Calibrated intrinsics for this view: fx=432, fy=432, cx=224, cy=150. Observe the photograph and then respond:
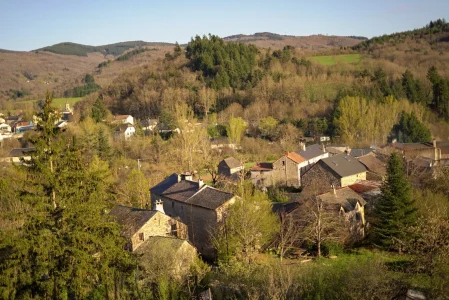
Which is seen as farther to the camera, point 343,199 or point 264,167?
point 264,167

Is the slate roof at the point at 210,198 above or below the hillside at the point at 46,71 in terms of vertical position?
below

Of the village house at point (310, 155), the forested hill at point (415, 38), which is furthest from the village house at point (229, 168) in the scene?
the forested hill at point (415, 38)

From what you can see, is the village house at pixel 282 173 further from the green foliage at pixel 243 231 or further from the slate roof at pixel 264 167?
the green foliage at pixel 243 231

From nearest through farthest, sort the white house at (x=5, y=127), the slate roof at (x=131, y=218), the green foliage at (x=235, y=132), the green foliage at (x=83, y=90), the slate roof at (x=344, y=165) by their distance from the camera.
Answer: the slate roof at (x=131, y=218), the slate roof at (x=344, y=165), the green foliage at (x=235, y=132), the white house at (x=5, y=127), the green foliage at (x=83, y=90)

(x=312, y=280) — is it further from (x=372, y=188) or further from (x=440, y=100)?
(x=440, y=100)

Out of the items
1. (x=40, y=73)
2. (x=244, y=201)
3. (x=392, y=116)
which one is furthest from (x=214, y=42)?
(x=40, y=73)

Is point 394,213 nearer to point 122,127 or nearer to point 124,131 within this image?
point 124,131

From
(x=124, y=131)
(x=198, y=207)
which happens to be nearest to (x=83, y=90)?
(x=124, y=131)

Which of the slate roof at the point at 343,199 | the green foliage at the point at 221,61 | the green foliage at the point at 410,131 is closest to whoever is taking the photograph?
the slate roof at the point at 343,199

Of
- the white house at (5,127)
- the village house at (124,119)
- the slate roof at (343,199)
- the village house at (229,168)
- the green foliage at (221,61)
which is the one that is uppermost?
the green foliage at (221,61)
